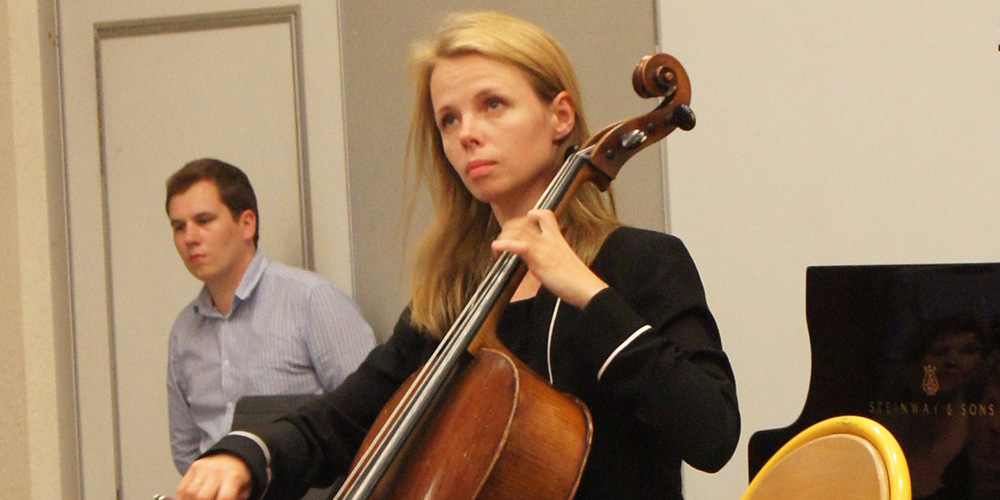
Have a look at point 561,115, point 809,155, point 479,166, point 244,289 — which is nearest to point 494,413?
point 479,166

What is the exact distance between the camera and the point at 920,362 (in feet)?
5.68

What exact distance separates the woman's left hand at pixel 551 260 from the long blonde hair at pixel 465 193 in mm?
137

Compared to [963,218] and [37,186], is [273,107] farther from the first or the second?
[963,218]

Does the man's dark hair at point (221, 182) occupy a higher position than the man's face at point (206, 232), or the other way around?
the man's dark hair at point (221, 182)

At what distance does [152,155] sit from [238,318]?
1.96 feet

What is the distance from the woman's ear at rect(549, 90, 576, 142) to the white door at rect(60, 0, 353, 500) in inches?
67.2

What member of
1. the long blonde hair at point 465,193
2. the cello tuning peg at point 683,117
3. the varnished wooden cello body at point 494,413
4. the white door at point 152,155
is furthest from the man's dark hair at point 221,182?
the cello tuning peg at point 683,117

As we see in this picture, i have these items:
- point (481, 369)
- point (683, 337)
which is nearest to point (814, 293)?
point (683, 337)

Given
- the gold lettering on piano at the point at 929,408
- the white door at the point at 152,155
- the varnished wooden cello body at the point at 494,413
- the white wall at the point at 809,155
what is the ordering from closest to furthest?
the varnished wooden cello body at the point at 494,413 → the gold lettering on piano at the point at 929,408 → the white wall at the point at 809,155 → the white door at the point at 152,155

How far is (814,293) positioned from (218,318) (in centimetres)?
169

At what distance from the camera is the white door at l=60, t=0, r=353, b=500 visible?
301cm

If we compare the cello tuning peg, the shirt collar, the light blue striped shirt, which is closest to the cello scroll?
the cello tuning peg

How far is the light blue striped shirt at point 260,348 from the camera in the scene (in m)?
2.77

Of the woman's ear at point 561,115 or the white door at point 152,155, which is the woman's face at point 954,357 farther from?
the white door at point 152,155
